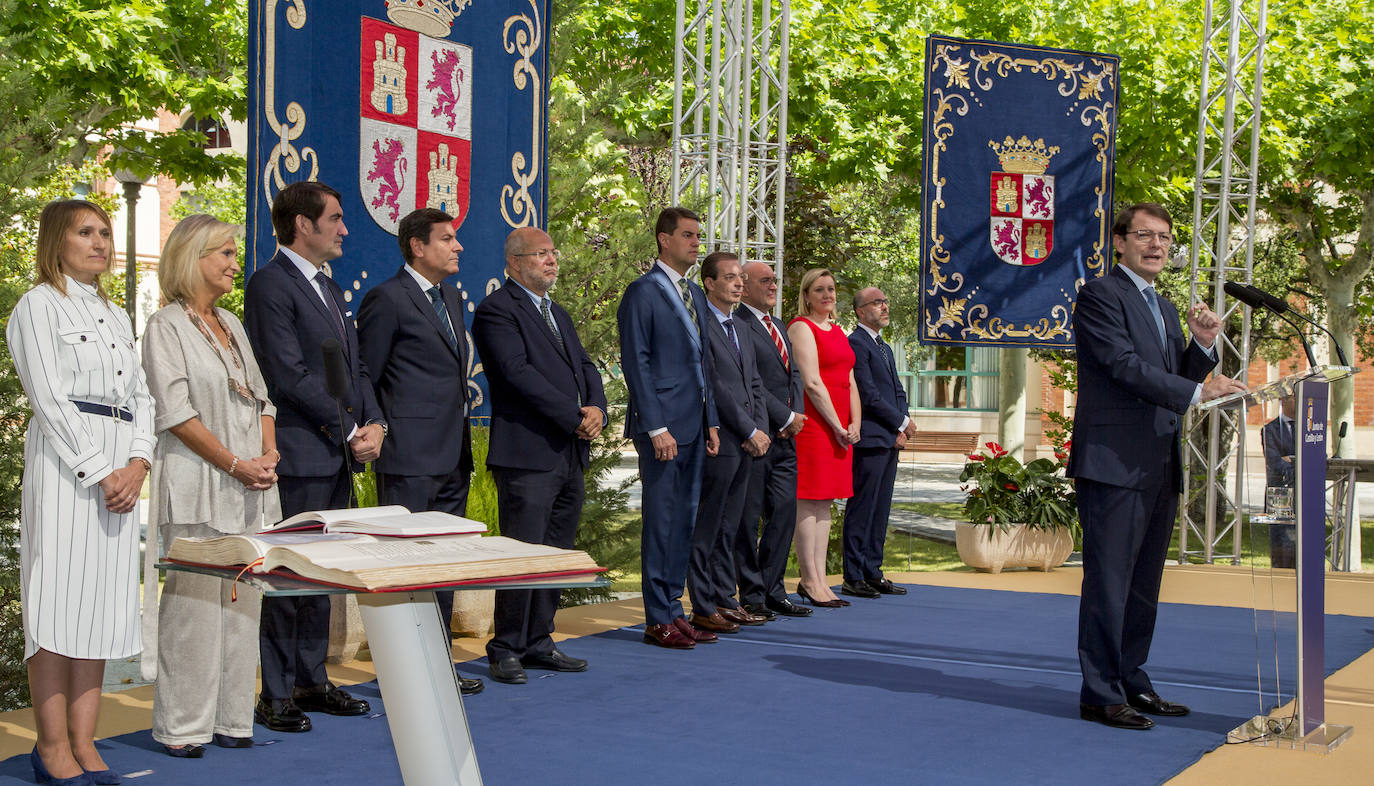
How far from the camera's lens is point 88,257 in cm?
381

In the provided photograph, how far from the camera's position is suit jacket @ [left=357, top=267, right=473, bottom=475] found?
5020mm

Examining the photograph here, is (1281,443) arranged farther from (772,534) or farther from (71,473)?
(71,473)

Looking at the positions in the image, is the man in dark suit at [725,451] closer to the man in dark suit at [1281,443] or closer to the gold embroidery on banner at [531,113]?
the gold embroidery on banner at [531,113]

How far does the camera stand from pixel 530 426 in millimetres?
5449

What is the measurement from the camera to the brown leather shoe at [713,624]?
6.50 metres

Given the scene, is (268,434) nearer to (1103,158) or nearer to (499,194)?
(499,194)

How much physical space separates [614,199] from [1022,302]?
3656 millimetres

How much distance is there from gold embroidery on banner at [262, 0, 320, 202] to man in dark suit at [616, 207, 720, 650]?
1.61 meters

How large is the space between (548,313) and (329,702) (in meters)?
1.77

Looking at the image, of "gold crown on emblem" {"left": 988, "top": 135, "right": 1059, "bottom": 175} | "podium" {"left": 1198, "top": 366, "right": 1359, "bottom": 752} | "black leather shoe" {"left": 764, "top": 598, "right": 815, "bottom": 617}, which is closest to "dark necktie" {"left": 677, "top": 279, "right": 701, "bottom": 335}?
"black leather shoe" {"left": 764, "top": 598, "right": 815, "bottom": 617}

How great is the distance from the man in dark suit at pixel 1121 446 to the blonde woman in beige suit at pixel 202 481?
8.94 feet

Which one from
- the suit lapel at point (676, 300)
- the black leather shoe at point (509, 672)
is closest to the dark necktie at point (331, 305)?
the black leather shoe at point (509, 672)

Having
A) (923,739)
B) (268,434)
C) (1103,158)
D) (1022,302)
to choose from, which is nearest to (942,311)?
(1022,302)

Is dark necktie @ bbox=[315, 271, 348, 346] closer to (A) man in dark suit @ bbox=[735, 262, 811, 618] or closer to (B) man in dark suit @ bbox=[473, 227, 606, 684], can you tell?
(B) man in dark suit @ bbox=[473, 227, 606, 684]
